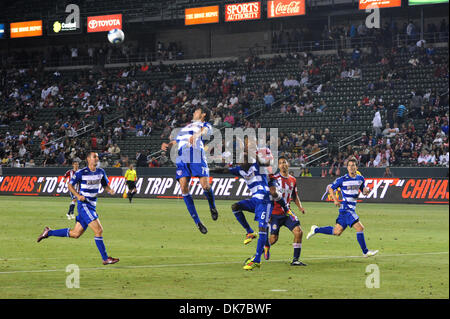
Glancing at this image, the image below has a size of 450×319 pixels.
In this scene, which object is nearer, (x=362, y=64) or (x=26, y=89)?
(x=362, y=64)

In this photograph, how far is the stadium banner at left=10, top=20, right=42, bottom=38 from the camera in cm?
6097

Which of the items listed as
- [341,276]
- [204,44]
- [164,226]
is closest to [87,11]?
[204,44]

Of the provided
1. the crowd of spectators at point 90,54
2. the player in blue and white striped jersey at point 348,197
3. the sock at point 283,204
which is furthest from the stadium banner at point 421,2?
the sock at point 283,204

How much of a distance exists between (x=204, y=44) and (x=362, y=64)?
1585cm

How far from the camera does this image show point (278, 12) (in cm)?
5028

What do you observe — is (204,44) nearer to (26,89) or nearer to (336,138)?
(26,89)

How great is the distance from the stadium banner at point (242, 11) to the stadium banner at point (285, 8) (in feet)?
3.46

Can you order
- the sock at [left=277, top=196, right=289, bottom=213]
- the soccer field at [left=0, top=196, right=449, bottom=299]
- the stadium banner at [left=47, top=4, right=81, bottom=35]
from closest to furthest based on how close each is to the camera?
the soccer field at [left=0, top=196, right=449, bottom=299], the sock at [left=277, top=196, right=289, bottom=213], the stadium banner at [left=47, top=4, right=81, bottom=35]

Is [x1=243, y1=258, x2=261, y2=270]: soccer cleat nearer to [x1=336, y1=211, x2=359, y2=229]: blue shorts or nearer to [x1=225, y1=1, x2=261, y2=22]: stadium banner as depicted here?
[x1=336, y1=211, x2=359, y2=229]: blue shorts

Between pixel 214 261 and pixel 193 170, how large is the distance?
1926mm

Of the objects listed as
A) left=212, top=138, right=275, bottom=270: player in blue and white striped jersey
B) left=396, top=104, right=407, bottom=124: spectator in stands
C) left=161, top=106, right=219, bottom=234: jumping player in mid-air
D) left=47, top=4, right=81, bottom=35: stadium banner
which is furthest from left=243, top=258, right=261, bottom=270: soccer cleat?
left=47, top=4, right=81, bottom=35: stadium banner

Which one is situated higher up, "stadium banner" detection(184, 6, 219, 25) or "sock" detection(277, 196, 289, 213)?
"stadium banner" detection(184, 6, 219, 25)

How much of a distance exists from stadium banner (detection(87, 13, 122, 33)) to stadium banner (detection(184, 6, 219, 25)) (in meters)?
5.83

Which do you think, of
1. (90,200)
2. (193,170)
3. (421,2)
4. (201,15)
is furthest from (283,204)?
(201,15)
